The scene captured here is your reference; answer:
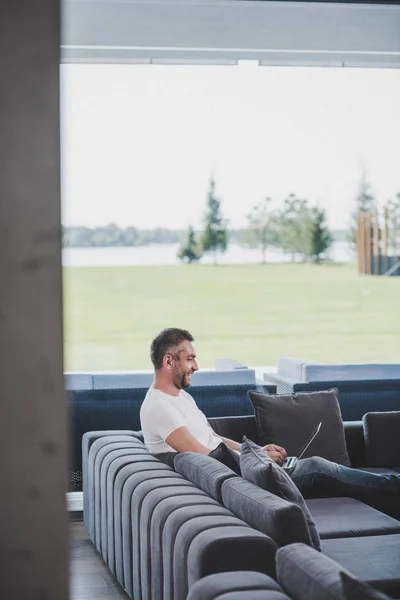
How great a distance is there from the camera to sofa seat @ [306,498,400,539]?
369 centimetres

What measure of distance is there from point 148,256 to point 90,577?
4.35 meters

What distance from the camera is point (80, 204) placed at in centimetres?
809

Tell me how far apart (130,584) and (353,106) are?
568cm

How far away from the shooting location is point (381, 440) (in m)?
5.00

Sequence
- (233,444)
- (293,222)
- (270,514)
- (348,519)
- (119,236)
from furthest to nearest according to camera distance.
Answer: (293,222) → (119,236) → (233,444) → (348,519) → (270,514)

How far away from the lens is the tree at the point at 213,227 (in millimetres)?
8445

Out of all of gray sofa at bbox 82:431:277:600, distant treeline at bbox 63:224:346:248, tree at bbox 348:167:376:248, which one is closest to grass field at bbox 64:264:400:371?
distant treeline at bbox 63:224:346:248

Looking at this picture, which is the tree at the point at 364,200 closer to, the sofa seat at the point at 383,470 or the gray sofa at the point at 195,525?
the sofa seat at the point at 383,470

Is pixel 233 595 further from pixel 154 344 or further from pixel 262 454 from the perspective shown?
pixel 154 344

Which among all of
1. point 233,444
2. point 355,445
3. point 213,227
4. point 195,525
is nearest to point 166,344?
point 233,444

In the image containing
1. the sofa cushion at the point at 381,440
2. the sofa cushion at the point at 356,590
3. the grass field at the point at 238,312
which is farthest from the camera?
the grass field at the point at 238,312

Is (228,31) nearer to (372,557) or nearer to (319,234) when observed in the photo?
(319,234)

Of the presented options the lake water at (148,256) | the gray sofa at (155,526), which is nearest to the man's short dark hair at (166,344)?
the gray sofa at (155,526)

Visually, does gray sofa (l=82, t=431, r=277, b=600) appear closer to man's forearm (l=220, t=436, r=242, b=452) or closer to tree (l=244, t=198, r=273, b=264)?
man's forearm (l=220, t=436, r=242, b=452)
